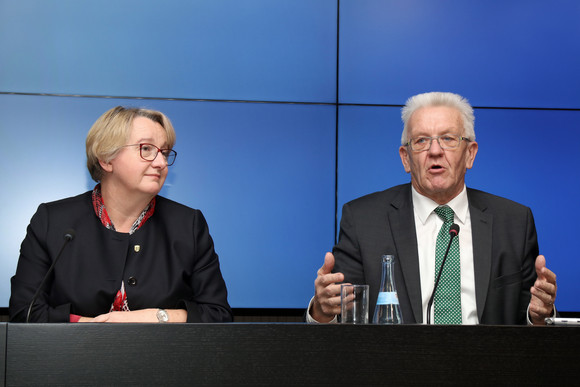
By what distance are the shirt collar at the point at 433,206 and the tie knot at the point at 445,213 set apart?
2 centimetres

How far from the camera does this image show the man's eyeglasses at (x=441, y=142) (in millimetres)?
2330

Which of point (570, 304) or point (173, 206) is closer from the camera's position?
point (173, 206)

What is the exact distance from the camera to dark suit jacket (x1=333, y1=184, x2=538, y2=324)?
2184mm

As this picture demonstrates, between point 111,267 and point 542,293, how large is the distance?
137cm

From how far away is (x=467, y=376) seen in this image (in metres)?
1.27

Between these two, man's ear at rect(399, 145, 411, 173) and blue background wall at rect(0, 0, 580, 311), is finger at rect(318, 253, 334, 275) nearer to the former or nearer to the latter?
man's ear at rect(399, 145, 411, 173)

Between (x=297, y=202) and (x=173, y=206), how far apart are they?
69 cm

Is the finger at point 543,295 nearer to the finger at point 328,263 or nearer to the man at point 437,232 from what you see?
the man at point 437,232

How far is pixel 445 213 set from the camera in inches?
91.8

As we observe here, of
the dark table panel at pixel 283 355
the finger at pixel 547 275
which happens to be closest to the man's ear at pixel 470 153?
the finger at pixel 547 275

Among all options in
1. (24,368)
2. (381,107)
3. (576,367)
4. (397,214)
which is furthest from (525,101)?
(24,368)

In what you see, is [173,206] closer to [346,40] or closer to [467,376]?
[346,40]

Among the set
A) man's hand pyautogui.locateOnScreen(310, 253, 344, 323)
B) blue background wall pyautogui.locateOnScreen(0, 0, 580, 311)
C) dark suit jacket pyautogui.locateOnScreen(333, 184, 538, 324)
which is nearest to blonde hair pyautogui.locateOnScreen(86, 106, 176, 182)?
blue background wall pyautogui.locateOnScreen(0, 0, 580, 311)

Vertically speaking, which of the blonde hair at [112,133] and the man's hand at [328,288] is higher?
the blonde hair at [112,133]
